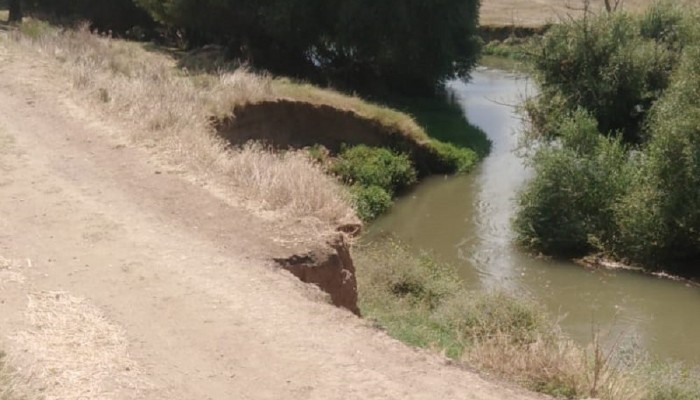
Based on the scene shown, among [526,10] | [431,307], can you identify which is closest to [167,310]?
[431,307]

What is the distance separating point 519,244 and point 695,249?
403cm

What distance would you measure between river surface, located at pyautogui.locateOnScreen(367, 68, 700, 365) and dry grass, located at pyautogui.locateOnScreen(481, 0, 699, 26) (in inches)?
953

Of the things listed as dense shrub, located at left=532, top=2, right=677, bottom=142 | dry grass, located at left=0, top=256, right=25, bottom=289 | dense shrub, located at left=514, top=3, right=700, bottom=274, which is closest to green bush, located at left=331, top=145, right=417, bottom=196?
dense shrub, located at left=514, top=3, right=700, bottom=274

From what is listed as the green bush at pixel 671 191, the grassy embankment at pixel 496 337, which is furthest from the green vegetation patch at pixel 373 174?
the green bush at pixel 671 191

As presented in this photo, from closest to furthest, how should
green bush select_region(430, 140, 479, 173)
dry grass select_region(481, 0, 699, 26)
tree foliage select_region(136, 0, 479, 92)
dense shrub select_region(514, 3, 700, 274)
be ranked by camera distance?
dense shrub select_region(514, 3, 700, 274) < green bush select_region(430, 140, 479, 173) < tree foliage select_region(136, 0, 479, 92) < dry grass select_region(481, 0, 699, 26)

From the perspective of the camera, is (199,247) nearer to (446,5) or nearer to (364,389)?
(364,389)

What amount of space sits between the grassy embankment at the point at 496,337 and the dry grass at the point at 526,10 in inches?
1476

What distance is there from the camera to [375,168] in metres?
26.8

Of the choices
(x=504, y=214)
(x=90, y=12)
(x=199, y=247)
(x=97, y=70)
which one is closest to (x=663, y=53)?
(x=504, y=214)

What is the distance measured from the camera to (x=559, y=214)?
22703 mm

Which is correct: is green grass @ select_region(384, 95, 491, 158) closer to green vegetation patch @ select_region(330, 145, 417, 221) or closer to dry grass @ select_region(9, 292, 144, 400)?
green vegetation patch @ select_region(330, 145, 417, 221)

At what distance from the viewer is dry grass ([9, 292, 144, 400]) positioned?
723 cm

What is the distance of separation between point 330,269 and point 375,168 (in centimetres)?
1596

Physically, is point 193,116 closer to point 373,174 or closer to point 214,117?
point 214,117
